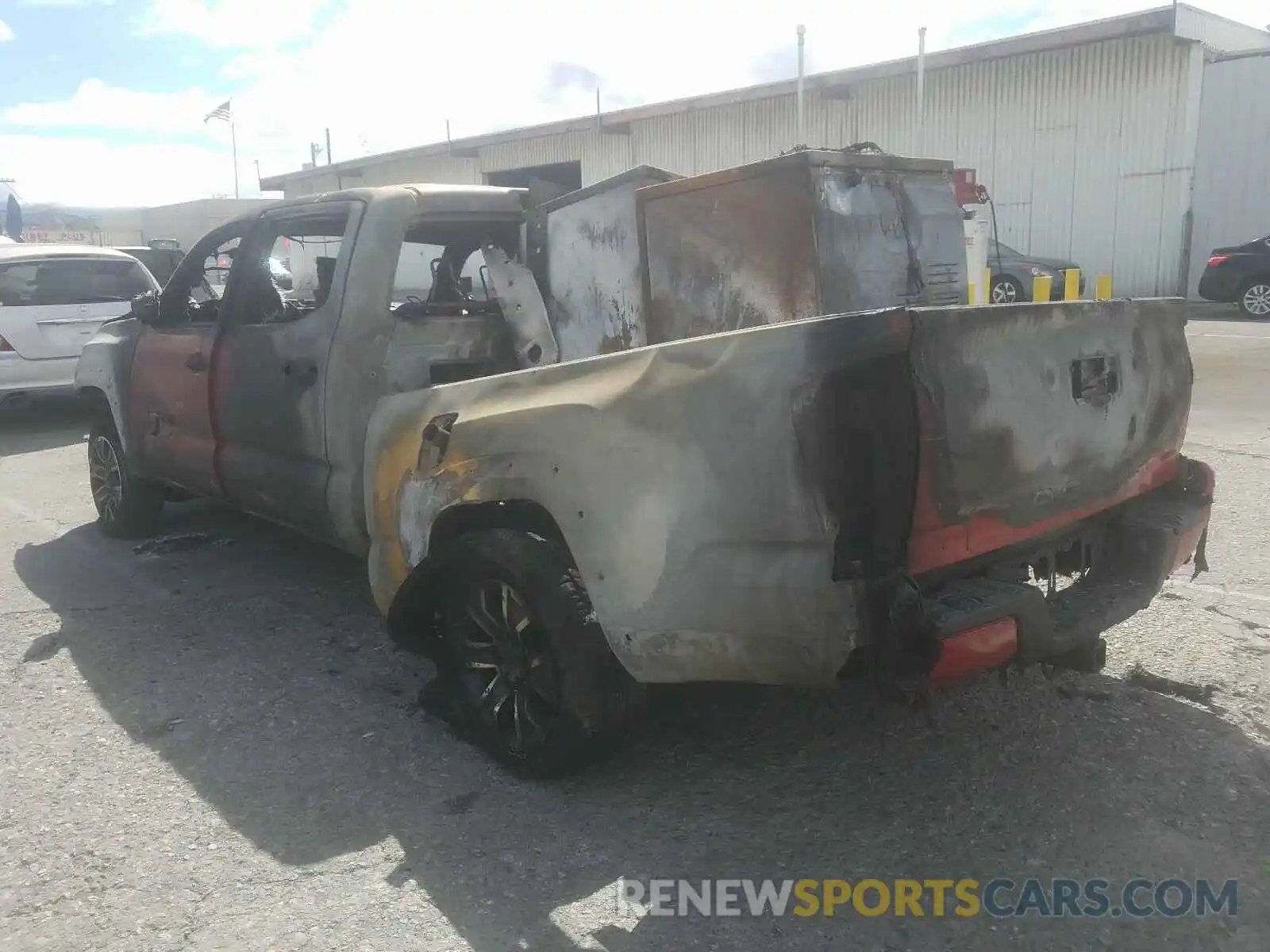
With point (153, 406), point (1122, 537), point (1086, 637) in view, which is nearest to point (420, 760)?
point (1086, 637)

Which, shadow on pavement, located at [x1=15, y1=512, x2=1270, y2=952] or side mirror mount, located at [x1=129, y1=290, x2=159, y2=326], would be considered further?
side mirror mount, located at [x1=129, y1=290, x2=159, y2=326]

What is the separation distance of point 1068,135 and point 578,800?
20755 millimetres

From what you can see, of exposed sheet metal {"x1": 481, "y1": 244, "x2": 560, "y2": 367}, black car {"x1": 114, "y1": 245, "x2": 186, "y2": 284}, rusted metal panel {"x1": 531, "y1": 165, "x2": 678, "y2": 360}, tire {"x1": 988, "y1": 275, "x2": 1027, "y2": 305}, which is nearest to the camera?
rusted metal panel {"x1": 531, "y1": 165, "x2": 678, "y2": 360}

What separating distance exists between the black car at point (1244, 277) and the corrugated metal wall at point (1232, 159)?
3171 mm

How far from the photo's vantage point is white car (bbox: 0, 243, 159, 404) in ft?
31.4

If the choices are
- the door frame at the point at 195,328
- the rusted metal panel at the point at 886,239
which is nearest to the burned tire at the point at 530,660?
the rusted metal panel at the point at 886,239

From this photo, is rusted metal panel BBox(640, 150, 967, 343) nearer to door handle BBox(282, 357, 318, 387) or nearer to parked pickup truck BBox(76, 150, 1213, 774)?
parked pickup truck BBox(76, 150, 1213, 774)

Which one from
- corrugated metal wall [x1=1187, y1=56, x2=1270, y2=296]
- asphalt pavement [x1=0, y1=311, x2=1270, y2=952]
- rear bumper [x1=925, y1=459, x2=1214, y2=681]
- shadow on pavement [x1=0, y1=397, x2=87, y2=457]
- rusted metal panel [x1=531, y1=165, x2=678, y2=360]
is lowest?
shadow on pavement [x1=0, y1=397, x2=87, y2=457]

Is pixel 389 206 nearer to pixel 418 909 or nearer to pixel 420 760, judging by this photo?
pixel 420 760

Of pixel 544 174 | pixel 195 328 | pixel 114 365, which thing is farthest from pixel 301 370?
pixel 544 174

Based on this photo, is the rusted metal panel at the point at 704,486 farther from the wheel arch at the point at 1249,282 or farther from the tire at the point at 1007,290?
the wheel arch at the point at 1249,282

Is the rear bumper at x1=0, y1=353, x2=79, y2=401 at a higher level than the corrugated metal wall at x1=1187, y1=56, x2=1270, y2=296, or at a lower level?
lower

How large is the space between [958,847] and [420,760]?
1.68m

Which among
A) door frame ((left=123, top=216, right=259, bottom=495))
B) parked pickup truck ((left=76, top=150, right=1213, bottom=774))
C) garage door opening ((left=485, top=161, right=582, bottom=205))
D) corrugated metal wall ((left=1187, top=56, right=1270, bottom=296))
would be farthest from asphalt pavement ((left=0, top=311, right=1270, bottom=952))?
garage door opening ((left=485, top=161, right=582, bottom=205))
